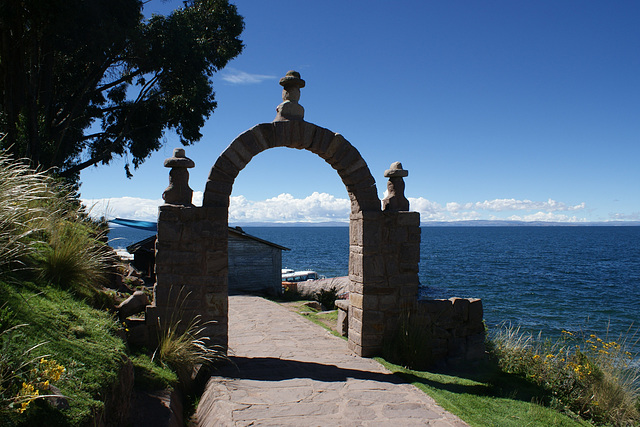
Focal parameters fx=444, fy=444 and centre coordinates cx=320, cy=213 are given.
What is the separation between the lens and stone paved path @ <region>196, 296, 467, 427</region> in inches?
191

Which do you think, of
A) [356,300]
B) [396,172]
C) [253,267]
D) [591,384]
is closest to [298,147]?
[396,172]

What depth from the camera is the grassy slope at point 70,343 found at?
121 inches

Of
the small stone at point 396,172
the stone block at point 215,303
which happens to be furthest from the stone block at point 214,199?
the small stone at point 396,172

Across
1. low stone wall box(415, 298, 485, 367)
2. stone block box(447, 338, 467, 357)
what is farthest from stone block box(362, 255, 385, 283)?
stone block box(447, 338, 467, 357)

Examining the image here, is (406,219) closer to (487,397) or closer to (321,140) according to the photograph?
(321,140)

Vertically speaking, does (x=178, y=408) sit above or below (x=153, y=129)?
below

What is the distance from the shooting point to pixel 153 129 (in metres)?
17.5

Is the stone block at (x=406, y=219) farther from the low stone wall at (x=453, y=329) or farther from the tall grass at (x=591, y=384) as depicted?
the tall grass at (x=591, y=384)

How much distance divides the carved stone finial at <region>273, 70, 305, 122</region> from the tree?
7.70 meters

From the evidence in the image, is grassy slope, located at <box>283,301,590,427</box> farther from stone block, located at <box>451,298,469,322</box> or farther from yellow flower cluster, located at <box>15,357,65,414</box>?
yellow flower cluster, located at <box>15,357,65,414</box>

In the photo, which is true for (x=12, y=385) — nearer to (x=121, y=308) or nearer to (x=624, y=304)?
(x=121, y=308)

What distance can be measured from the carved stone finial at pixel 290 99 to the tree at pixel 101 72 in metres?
7.70

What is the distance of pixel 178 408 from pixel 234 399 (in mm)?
657

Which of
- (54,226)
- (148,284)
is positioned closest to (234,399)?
(54,226)
